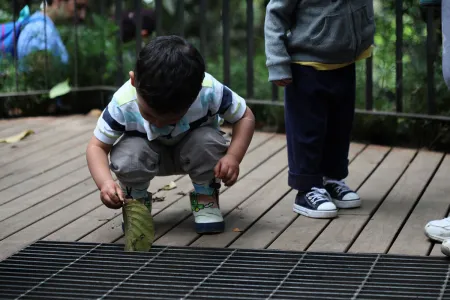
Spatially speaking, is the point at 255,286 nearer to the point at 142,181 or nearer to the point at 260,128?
the point at 142,181

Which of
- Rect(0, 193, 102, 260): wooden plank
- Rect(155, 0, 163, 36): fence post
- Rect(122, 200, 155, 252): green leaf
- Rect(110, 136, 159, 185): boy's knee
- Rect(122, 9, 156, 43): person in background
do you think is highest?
Rect(155, 0, 163, 36): fence post

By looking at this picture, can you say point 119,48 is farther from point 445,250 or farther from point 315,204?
point 445,250

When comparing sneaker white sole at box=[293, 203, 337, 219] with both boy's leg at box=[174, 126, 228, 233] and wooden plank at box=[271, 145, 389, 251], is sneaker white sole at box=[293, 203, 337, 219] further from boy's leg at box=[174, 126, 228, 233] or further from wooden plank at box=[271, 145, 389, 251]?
boy's leg at box=[174, 126, 228, 233]

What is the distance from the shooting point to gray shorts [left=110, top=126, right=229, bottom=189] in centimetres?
363

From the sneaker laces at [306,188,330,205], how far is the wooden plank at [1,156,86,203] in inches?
54.2

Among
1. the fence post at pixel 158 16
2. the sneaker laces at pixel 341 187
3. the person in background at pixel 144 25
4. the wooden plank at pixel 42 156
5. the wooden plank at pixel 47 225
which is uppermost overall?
the fence post at pixel 158 16

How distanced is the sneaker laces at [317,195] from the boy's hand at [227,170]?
0.48m

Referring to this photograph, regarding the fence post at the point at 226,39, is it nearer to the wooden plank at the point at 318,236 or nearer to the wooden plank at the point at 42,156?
the wooden plank at the point at 42,156

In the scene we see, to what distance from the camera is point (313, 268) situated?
3.21 meters

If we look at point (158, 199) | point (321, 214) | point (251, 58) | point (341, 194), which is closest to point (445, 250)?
point (321, 214)

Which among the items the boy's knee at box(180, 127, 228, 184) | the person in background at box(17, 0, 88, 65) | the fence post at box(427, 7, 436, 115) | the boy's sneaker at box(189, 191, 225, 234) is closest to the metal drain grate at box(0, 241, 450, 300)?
the boy's sneaker at box(189, 191, 225, 234)

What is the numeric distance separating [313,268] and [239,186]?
1.36m

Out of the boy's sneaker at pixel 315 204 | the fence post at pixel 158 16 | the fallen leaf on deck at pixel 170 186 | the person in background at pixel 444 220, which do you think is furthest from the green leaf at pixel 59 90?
the person in background at pixel 444 220

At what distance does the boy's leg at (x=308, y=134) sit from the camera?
3922 mm
